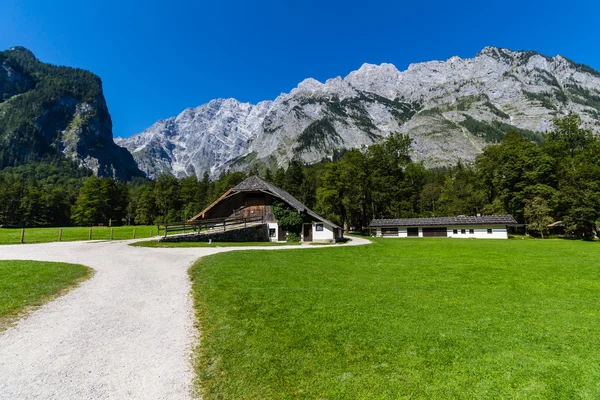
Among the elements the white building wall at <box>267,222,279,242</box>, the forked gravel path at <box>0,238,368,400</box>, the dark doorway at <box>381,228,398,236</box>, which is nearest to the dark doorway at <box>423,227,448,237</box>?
the dark doorway at <box>381,228,398,236</box>

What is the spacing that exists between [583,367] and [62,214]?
359ft

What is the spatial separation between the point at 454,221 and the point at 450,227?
1.33m

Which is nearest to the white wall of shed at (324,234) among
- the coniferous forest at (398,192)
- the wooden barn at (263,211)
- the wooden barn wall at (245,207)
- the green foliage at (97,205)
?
the wooden barn at (263,211)

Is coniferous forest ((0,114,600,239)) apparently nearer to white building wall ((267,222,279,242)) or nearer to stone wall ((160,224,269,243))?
white building wall ((267,222,279,242))

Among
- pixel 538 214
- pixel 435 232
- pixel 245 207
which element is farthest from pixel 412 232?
pixel 245 207

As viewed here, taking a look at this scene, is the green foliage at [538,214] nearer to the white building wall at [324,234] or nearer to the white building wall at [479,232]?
the white building wall at [479,232]

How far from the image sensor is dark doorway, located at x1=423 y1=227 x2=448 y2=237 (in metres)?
51.9

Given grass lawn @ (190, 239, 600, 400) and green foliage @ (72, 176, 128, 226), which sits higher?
green foliage @ (72, 176, 128, 226)

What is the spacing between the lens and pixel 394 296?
Answer: 914 centimetres

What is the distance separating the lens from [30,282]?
10.3 meters

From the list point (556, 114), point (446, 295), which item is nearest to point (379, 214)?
point (446, 295)

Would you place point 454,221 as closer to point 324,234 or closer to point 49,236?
point 324,234

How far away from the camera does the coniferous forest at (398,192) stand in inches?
1884

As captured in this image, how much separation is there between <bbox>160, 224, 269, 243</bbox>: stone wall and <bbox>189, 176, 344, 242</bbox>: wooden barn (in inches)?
44.7
